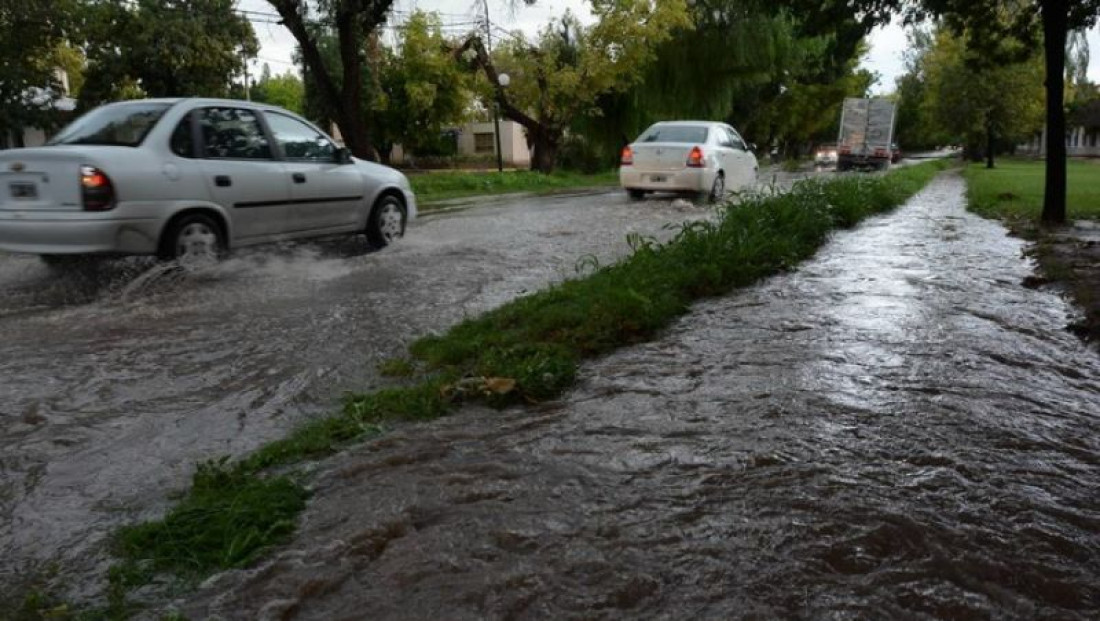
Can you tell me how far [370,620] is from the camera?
Result: 2.46 metres

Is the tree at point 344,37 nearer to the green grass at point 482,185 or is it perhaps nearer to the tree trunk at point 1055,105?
the green grass at point 482,185

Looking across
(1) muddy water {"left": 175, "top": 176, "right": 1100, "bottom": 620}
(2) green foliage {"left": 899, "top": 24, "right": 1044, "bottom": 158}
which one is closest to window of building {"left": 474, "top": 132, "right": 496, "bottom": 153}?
(2) green foliage {"left": 899, "top": 24, "right": 1044, "bottom": 158}

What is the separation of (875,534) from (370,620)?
1689mm

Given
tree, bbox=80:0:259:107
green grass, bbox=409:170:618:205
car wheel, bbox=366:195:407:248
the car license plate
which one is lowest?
car wheel, bbox=366:195:407:248

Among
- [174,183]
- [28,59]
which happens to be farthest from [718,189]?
[28,59]

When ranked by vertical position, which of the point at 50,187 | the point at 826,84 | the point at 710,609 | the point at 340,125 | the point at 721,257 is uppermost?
the point at 826,84

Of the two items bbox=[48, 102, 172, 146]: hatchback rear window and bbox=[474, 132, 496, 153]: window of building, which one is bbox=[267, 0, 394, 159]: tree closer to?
bbox=[48, 102, 172, 146]: hatchback rear window

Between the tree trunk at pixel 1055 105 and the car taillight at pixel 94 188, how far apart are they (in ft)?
38.7

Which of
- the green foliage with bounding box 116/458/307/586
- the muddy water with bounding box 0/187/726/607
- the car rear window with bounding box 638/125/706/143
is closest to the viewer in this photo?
the green foliage with bounding box 116/458/307/586

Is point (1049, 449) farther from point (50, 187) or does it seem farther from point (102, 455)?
point (50, 187)

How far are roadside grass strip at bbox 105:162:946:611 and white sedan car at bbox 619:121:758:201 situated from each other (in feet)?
17.8

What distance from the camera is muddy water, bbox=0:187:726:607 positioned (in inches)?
132

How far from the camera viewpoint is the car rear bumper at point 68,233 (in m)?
6.68

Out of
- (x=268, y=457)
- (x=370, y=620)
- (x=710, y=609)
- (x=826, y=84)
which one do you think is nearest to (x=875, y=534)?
(x=710, y=609)
